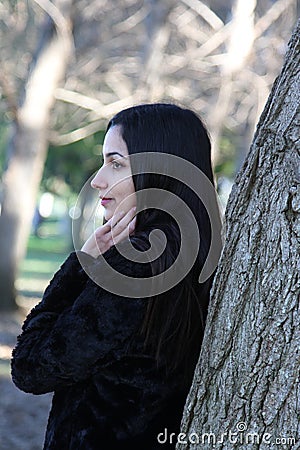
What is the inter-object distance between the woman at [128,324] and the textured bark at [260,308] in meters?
0.15

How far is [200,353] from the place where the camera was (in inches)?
80.7

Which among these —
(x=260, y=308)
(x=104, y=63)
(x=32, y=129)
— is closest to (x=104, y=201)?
(x=260, y=308)

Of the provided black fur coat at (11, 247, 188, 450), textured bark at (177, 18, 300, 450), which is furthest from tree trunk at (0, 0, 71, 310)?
textured bark at (177, 18, 300, 450)

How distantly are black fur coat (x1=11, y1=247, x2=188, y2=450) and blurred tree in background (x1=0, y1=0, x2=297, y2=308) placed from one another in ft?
32.1

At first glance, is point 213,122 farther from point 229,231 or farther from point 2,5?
point 229,231

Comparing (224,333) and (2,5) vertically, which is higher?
(2,5)

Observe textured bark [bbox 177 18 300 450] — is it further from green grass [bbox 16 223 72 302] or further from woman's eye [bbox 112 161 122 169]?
green grass [bbox 16 223 72 302]

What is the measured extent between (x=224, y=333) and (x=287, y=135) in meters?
0.51

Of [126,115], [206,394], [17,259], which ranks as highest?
[17,259]

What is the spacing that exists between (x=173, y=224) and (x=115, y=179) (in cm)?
24

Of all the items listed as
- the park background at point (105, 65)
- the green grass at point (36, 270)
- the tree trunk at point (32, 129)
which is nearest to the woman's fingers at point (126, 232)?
the park background at point (105, 65)

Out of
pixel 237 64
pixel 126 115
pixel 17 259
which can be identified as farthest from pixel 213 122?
pixel 126 115

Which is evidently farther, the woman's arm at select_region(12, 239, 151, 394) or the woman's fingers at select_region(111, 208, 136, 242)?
the woman's fingers at select_region(111, 208, 136, 242)

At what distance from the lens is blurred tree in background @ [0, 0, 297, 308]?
42.9ft
